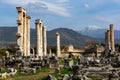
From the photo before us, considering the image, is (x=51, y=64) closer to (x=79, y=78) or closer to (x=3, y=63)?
(x=3, y=63)

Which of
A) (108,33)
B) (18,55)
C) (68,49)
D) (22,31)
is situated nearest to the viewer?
(18,55)

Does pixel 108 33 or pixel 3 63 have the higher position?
pixel 108 33

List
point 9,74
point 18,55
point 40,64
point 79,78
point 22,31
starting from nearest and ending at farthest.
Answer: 1. point 79,78
2. point 9,74
3. point 40,64
4. point 18,55
5. point 22,31

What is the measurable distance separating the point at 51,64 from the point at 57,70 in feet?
24.7

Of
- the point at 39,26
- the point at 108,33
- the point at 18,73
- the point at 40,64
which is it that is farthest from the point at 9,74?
the point at 108,33

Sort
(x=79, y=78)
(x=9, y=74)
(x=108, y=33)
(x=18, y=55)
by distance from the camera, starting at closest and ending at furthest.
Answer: (x=79, y=78) → (x=9, y=74) → (x=18, y=55) → (x=108, y=33)

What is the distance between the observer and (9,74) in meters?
30.7

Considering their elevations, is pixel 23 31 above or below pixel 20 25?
below

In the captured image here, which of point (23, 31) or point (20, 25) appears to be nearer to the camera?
point (20, 25)

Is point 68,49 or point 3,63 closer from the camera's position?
point 3,63

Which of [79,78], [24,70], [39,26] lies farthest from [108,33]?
[79,78]

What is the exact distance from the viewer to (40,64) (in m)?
38.3

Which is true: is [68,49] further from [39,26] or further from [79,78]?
[79,78]

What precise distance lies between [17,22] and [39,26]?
999cm
